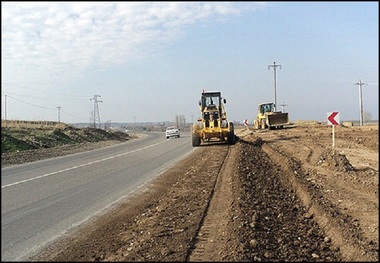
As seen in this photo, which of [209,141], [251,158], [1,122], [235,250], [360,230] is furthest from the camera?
[209,141]

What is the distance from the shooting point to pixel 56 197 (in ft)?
35.3

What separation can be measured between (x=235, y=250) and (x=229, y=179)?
674 centimetres

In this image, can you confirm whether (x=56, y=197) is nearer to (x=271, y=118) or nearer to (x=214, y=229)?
(x=214, y=229)

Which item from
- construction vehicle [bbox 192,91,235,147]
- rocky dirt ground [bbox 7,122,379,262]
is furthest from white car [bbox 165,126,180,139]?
rocky dirt ground [bbox 7,122,379,262]

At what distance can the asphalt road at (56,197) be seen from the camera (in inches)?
271

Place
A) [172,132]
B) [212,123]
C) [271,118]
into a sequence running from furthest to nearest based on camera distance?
[172,132] → [271,118] → [212,123]

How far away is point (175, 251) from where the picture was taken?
19.1 ft

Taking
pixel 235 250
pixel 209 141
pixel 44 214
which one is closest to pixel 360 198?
pixel 235 250

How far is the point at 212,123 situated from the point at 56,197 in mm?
17104

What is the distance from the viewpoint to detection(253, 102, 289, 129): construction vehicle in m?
41.1

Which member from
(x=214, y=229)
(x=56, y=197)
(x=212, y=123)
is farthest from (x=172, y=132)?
(x=214, y=229)

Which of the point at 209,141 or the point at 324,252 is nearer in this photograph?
the point at 324,252

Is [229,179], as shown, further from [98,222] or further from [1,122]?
[1,122]

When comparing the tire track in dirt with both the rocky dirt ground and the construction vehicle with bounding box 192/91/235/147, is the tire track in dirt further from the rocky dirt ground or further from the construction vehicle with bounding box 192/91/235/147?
the construction vehicle with bounding box 192/91/235/147
